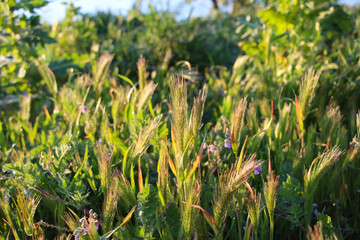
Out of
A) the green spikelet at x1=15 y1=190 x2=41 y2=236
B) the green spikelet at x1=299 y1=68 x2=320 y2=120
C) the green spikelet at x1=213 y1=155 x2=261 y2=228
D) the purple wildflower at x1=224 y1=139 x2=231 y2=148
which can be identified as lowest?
the green spikelet at x1=15 y1=190 x2=41 y2=236

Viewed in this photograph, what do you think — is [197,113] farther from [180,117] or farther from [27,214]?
[27,214]

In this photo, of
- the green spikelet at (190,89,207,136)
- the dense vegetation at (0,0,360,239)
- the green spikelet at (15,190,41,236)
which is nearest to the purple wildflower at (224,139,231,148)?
the dense vegetation at (0,0,360,239)

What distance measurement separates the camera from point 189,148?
1089 millimetres

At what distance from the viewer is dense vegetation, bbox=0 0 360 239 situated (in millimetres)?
1068

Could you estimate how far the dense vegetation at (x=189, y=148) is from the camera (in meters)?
1.07

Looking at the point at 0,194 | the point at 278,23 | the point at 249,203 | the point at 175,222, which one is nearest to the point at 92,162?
the point at 0,194

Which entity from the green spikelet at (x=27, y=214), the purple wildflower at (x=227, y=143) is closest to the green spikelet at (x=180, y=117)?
the purple wildflower at (x=227, y=143)

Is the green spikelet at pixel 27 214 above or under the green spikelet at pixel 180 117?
under

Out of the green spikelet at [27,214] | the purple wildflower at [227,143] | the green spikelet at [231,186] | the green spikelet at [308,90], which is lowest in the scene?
the green spikelet at [27,214]

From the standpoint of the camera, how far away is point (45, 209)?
1336 mm

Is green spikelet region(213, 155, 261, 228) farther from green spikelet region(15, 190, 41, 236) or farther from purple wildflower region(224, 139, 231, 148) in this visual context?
green spikelet region(15, 190, 41, 236)

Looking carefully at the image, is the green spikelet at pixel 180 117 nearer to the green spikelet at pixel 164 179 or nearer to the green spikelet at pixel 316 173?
the green spikelet at pixel 164 179

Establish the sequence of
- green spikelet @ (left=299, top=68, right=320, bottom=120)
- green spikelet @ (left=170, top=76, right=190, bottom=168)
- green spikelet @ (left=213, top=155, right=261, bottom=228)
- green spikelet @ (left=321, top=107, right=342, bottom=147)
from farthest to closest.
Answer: green spikelet @ (left=321, top=107, right=342, bottom=147) → green spikelet @ (left=299, top=68, right=320, bottom=120) → green spikelet @ (left=170, top=76, right=190, bottom=168) → green spikelet @ (left=213, top=155, right=261, bottom=228)

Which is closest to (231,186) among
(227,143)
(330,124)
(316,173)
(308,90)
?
(316,173)
